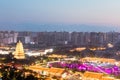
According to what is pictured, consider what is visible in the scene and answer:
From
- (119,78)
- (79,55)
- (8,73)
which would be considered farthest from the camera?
(79,55)

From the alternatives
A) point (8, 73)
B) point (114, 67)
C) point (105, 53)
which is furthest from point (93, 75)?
point (105, 53)

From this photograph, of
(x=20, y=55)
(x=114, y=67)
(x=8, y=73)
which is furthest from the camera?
(x=20, y=55)

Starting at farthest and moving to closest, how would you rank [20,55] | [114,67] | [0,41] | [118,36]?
1. [118,36]
2. [0,41]
3. [20,55]
4. [114,67]

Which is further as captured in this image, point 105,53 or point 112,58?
point 105,53

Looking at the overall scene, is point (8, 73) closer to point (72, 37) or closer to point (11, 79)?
point (11, 79)

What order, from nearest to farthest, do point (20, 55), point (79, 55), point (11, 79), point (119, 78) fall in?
1. point (11, 79)
2. point (119, 78)
3. point (20, 55)
4. point (79, 55)

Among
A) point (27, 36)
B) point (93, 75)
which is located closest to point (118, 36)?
point (27, 36)

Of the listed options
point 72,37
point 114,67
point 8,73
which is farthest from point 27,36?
point 8,73

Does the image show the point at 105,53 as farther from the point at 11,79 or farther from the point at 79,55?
the point at 11,79

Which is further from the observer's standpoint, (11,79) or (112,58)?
(112,58)
